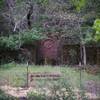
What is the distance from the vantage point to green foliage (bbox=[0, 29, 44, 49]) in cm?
1777

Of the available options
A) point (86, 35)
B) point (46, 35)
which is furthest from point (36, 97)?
point (46, 35)

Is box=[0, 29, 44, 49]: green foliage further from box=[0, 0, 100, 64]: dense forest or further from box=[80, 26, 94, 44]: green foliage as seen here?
box=[80, 26, 94, 44]: green foliage

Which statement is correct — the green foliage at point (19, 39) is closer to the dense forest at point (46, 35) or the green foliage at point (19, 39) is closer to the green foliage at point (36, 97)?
the dense forest at point (46, 35)

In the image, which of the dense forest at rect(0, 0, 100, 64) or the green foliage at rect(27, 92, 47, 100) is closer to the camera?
the green foliage at rect(27, 92, 47, 100)

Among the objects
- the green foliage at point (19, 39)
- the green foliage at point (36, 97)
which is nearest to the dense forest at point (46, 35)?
the green foliage at point (19, 39)

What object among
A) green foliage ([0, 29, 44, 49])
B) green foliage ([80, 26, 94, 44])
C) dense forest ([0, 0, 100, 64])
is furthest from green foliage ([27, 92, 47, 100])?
green foliage ([0, 29, 44, 49])

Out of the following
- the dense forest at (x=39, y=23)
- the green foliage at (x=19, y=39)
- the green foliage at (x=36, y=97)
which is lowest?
the green foliage at (x=36, y=97)

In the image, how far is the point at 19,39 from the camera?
58.6 feet

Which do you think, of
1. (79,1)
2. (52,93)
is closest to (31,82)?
(52,93)

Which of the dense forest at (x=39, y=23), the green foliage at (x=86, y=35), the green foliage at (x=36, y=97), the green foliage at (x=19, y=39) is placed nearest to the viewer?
the green foliage at (x=36, y=97)

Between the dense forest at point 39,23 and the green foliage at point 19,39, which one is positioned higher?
the dense forest at point 39,23

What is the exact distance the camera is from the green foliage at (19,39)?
17.8m

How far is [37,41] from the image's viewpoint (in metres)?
18.6

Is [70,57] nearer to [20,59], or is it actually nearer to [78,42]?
[78,42]
